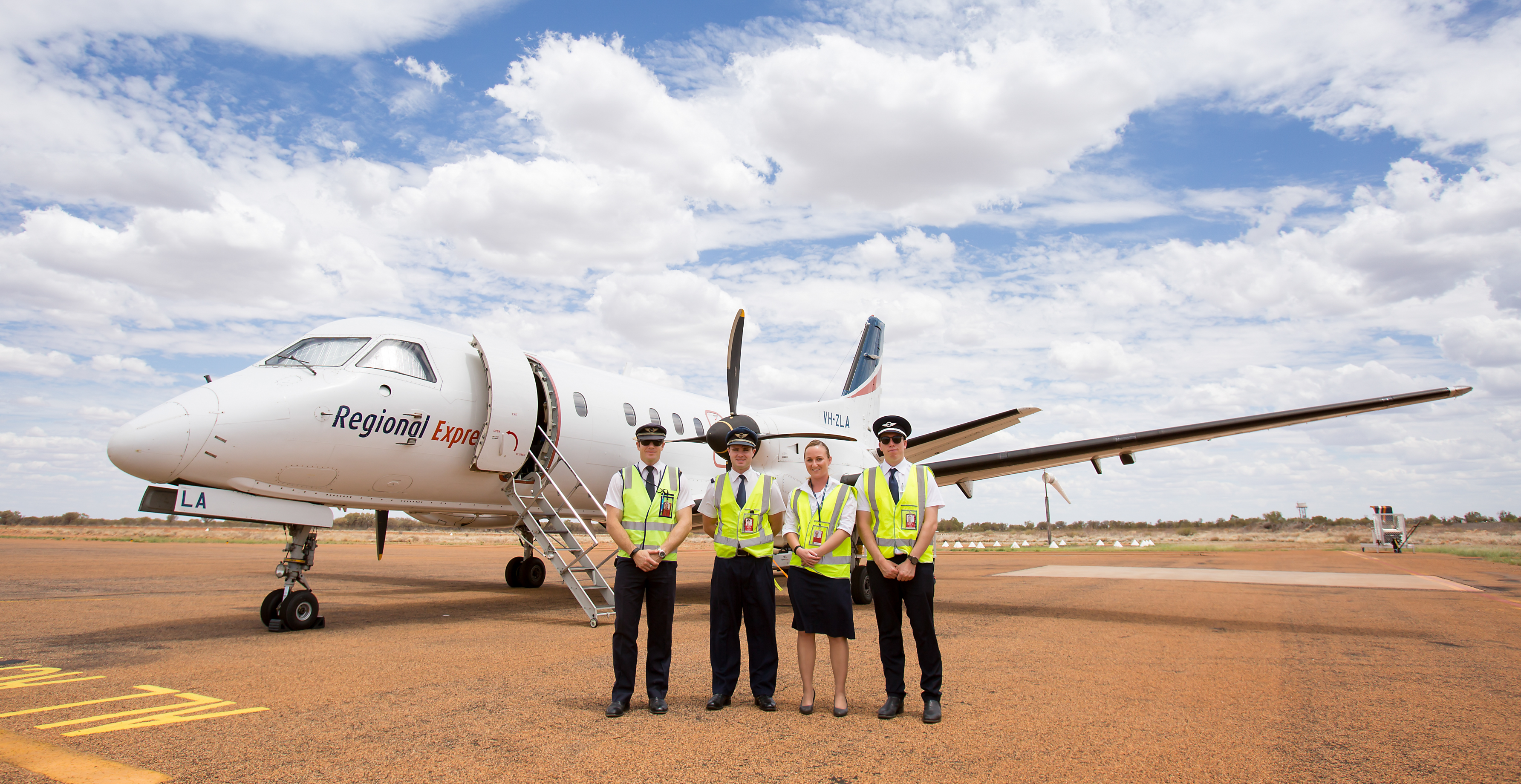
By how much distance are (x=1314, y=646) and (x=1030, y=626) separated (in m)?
2.92

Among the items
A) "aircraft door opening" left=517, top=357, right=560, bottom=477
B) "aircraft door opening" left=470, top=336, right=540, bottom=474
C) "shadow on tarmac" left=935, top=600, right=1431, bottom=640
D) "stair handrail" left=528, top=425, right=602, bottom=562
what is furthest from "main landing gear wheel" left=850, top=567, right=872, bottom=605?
"aircraft door opening" left=470, top=336, right=540, bottom=474

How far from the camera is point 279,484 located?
8.05 meters

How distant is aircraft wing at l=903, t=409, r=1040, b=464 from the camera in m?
12.3

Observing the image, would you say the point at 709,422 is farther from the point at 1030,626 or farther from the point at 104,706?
the point at 104,706

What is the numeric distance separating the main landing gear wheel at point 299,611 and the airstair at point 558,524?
2581 millimetres

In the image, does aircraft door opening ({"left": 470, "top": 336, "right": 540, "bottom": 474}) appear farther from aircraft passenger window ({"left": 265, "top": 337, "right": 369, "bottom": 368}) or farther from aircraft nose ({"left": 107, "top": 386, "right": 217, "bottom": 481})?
aircraft nose ({"left": 107, "top": 386, "right": 217, "bottom": 481})

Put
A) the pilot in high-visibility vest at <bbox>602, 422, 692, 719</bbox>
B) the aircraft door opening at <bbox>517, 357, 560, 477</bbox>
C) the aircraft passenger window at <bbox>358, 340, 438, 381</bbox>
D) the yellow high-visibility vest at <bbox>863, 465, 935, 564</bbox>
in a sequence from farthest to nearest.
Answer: the aircraft door opening at <bbox>517, 357, 560, 477</bbox>, the aircraft passenger window at <bbox>358, 340, 438, 381</bbox>, the pilot in high-visibility vest at <bbox>602, 422, 692, 719</bbox>, the yellow high-visibility vest at <bbox>863, 465, 935, 564</bbox>

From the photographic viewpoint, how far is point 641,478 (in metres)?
5.57

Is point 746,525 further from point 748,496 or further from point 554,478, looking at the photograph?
point 554,478

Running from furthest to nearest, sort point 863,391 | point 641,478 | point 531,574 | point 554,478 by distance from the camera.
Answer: point 863,391 < point 531,574 < point 554,478 < point 641,478

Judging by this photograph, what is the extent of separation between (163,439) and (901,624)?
6991 mm

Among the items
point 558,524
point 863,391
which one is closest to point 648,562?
point 558,524

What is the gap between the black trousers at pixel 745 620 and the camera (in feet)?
17.3

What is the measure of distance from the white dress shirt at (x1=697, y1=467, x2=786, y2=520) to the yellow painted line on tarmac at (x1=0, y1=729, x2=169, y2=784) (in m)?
3.27
